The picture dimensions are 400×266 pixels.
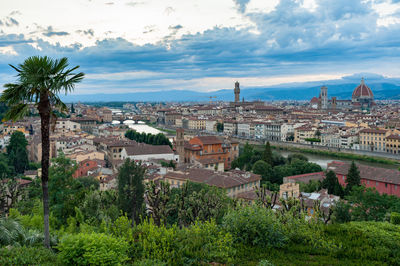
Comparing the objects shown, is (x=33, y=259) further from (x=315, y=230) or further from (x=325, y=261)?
(x=315, y=230)

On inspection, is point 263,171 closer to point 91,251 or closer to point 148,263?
point 148,263

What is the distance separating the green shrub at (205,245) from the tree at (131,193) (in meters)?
5.37

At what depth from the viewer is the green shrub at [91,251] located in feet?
11.3

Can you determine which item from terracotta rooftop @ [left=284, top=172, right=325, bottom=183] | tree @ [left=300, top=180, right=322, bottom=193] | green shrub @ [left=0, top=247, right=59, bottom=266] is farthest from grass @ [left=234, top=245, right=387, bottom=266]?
terracotta rooftop @ [left=284, top=172, right=325, bottom=183]

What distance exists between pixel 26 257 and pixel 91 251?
0.79 metres

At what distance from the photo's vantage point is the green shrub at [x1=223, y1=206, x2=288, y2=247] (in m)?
4.52

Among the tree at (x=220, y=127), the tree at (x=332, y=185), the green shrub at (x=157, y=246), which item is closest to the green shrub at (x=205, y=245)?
the green shrub at (x=157, y=246)

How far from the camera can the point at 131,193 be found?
33.6 ft

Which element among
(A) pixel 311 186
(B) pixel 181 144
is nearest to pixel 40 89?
(A) pixel 311 186

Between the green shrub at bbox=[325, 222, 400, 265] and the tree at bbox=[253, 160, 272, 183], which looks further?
the tree at bbox=[253, 160, 272, 183]

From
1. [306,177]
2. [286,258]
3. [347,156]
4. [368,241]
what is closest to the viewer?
[286,258]

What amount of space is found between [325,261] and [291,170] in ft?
58.6

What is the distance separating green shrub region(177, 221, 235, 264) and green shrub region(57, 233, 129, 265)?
2.34 feet

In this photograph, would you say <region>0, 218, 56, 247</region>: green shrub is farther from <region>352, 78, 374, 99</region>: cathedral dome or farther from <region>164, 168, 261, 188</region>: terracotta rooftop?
<region>352, 78, 374, 99</region>: cathedral dome
